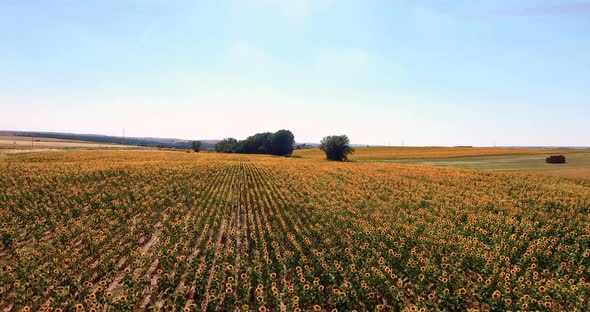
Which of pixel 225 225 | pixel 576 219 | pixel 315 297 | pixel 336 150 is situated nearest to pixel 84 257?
pixel 225 225

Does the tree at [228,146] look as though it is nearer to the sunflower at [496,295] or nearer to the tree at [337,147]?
the tree at [337,147]

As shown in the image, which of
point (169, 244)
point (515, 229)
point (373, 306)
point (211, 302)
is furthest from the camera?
point (515, 229)

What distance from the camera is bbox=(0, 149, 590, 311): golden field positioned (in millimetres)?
9555

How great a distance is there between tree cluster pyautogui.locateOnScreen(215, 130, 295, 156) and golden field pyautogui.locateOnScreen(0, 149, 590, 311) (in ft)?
292

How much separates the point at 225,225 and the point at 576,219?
A: 20793mm

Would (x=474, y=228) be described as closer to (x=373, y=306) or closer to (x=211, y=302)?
(x=373, y=306)

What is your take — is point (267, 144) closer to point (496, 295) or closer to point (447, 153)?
point (447, 153)

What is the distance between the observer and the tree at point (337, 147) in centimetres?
8575

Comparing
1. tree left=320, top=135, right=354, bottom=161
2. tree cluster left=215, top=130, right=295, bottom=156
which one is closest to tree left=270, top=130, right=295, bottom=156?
tree cluster left=215, top=130, right=295, bottom=156

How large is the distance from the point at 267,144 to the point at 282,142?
721 centimetres

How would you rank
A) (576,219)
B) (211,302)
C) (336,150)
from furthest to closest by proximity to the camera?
1. (336,150)
2. (576,219)
3. (211,302)

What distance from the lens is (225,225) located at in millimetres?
18203

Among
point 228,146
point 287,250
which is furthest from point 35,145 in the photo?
point 287,250

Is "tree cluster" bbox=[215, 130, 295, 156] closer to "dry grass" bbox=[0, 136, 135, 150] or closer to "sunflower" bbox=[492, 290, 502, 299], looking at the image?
"dry grass" bbox=[0, 136, 135, 150]
